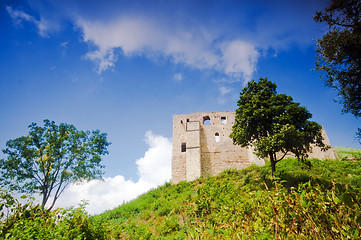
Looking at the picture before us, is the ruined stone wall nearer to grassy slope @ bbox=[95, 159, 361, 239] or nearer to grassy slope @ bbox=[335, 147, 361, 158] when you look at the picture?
grassy slope @ bbox=[95, 159, 361, 239]

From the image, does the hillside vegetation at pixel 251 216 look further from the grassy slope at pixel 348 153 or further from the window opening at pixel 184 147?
the window opening at pixel 184 147

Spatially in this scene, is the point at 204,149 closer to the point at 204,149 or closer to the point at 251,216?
the point at 204,149

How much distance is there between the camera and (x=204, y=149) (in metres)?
22.2

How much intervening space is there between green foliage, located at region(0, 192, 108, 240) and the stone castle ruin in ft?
48.1

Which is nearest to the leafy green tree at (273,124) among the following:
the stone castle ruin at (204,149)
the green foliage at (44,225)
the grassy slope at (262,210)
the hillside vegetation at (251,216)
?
the grassy slope at (262,210)

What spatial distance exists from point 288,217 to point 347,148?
90.1 feet

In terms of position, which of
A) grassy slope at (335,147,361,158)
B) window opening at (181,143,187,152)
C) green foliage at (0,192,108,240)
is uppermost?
window opening at (181,143,187,152)

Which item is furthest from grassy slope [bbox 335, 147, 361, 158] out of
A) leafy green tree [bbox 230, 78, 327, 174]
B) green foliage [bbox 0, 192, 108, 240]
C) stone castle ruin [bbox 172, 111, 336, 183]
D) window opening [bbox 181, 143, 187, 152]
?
green foliage [bbox 0, 192, 108, 240]

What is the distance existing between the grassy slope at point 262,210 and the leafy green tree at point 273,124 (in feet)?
5.97

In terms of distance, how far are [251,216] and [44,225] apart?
4873 millimetres

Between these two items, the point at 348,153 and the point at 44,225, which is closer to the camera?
the point at 44,225

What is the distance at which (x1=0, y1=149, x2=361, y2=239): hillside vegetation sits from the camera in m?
2.13

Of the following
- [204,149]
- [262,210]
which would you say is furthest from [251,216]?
[204,149]

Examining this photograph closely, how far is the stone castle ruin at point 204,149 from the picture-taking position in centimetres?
2052
